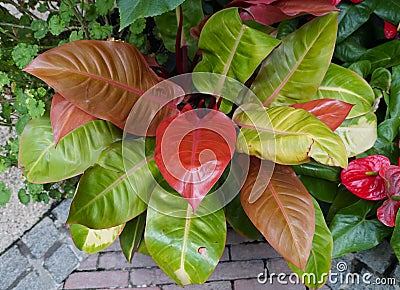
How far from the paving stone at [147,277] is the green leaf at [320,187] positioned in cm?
68

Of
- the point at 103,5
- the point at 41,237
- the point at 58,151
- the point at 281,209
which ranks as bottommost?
the point at 41,237

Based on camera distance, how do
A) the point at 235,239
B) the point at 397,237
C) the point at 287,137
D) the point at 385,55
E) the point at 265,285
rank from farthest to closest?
the point at 235,239
the point at 265,285
the point at 385,55
the point at 397,237
the point at 287,137

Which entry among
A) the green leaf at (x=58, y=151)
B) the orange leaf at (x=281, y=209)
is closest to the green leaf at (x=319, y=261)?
the orange leaf at (x=281, y=209)

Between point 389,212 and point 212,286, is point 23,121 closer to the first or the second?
point 212,286

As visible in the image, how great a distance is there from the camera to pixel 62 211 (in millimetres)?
1929

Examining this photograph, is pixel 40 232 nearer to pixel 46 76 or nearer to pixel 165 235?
pixel 165 235

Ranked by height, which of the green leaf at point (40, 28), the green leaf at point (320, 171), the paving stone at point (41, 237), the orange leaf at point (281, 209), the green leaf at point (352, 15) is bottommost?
the paving stone at point (41, 237)

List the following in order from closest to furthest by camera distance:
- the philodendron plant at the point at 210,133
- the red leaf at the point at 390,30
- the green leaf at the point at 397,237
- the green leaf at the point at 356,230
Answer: the philodendron plant at the point at 210,133, the green leaf at the point at 397,237, the green leaf at the point at 356,230, the red leaf at the point at 390,30

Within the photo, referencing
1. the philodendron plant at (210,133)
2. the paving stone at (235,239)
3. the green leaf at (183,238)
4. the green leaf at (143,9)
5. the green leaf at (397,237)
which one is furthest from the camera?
the paving stone at (235,239)

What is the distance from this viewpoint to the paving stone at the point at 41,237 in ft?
6.07

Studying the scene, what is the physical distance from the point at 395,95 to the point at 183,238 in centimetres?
89

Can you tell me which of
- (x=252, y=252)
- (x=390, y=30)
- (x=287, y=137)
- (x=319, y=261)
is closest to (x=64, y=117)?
(x=287, y=137)

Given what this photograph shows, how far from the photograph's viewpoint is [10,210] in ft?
6.37

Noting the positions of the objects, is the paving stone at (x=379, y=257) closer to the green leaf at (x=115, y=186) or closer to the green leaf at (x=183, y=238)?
the green leaf at (x=183, y=238)
